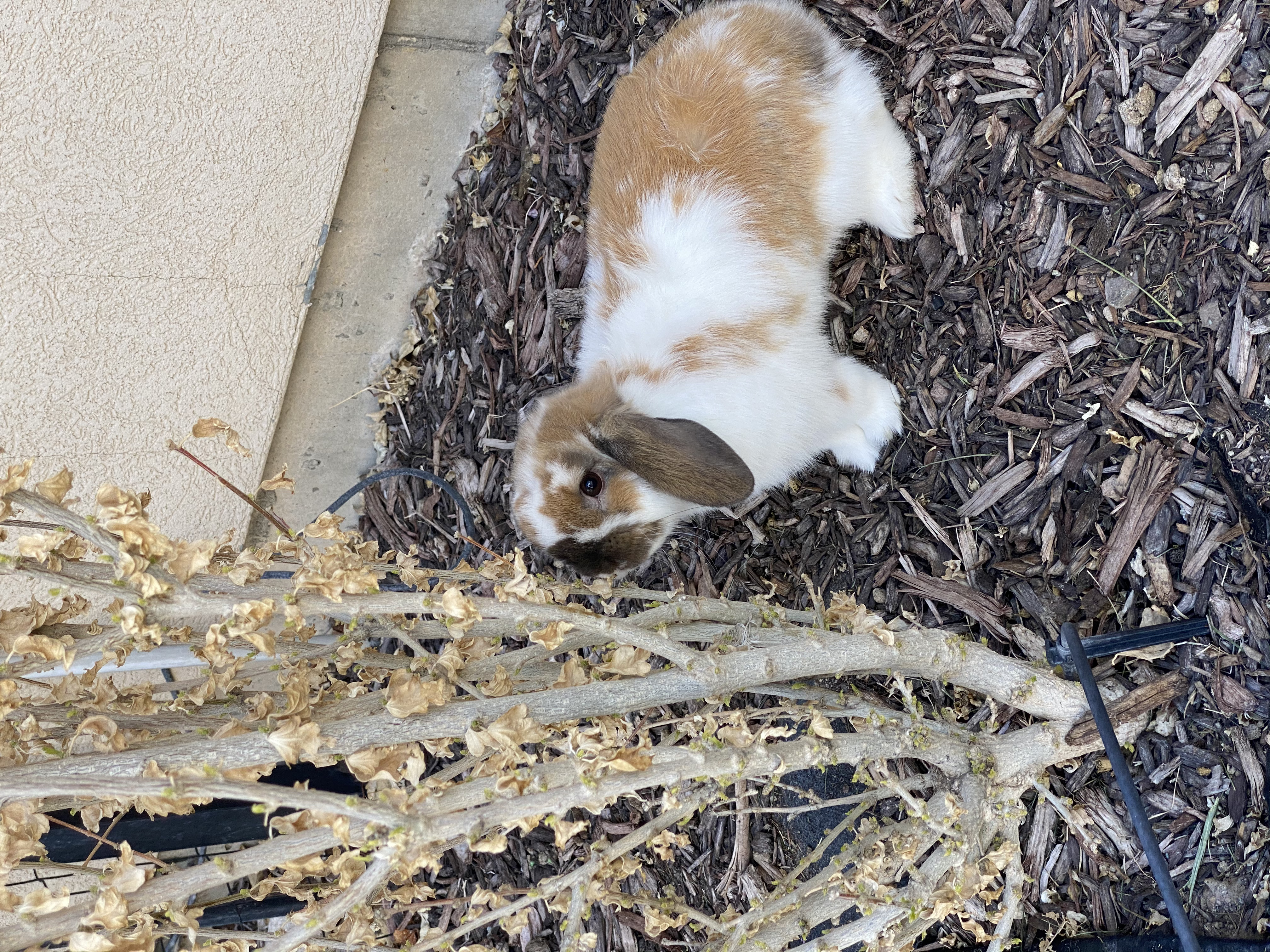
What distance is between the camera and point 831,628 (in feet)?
8.72

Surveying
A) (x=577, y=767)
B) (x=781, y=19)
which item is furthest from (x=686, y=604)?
(x=781, y=19)

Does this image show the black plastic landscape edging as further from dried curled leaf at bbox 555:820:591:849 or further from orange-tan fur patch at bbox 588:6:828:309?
orange-tan fur patch at bbox 588:6:828:309

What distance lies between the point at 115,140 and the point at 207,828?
7.48ft

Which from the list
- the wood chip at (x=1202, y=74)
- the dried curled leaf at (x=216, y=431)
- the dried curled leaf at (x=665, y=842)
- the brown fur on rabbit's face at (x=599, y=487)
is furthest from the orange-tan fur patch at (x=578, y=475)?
the wood chip at (x=1202, y=74)

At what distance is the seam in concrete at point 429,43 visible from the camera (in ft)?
11.7

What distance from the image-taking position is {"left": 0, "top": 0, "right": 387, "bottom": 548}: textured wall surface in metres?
3.05

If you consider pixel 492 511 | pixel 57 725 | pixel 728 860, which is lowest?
pixel 728 860

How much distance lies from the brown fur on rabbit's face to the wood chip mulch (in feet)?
1.67

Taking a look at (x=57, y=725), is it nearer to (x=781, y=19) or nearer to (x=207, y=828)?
(x=207, y=828)

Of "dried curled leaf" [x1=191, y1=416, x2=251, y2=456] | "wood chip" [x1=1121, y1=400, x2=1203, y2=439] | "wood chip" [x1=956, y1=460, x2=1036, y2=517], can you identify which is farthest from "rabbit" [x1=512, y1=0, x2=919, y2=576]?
"dried curled leaf" [x1=191, y1=416, x2=251, y2=456]

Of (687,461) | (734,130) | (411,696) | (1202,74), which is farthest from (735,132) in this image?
(411,696)

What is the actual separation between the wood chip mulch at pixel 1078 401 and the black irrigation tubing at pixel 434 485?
0.68 meters

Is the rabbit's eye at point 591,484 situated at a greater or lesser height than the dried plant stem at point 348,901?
lesser

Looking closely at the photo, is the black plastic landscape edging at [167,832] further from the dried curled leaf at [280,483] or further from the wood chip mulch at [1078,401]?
the wood chip mulch at [1078,401]
